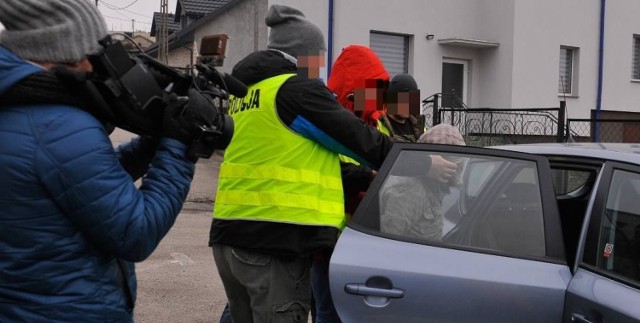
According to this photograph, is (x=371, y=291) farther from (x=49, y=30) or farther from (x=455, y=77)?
(x=455, y=77)

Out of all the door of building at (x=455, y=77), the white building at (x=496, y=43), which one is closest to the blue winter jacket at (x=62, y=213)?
the white building at (x=496, y=43)

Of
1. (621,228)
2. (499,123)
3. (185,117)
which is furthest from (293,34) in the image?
(499,123)

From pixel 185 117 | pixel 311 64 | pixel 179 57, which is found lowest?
pixel 185 117

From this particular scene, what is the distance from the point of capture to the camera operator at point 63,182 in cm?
168

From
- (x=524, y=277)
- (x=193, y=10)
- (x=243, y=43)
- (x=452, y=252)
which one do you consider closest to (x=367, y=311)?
(x=452, y=252)

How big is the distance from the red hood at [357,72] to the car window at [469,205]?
2.86 feet

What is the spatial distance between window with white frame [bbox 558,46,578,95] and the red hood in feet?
45.9

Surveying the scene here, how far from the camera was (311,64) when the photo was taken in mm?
2988

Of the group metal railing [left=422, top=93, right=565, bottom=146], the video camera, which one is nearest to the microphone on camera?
the video camera

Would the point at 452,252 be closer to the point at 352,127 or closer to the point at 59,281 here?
the point at 352,127

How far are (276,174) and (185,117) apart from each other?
95 cm

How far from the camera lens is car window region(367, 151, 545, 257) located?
2670mm

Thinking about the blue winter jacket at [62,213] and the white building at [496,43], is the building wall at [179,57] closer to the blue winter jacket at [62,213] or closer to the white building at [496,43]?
the white building at [496,43]

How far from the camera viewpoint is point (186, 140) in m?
1.89
